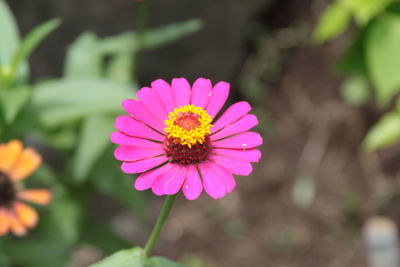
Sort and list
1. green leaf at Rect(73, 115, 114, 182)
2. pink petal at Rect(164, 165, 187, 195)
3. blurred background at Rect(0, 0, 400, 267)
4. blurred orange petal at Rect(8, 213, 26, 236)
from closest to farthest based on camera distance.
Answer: pink petal at Rect(164, 165, 187, 195) → blurred orange petal at Rect(8, 213, 26, 236) → green leaf at Rect(73, 115, 114, 182) → blurred background at Rect(0, 0, 400, 267)

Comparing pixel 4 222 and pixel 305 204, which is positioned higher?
pixel 305 204

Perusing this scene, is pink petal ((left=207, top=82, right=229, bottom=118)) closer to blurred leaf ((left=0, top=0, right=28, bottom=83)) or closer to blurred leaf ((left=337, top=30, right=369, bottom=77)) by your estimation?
blurred leaf ((left=0, top=0, right=28, bottom=83))

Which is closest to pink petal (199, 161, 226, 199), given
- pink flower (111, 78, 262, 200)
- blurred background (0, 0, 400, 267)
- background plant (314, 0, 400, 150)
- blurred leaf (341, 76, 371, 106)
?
pink flower (111, 78, 262, 200)

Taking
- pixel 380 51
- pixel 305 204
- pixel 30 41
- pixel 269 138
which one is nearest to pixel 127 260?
pixel 30 41

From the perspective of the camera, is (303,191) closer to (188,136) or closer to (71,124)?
(71,124)

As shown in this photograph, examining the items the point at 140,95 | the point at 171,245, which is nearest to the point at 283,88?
the point at 171,245

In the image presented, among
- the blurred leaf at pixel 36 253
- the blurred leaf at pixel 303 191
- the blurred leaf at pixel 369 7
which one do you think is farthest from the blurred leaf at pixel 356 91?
the blurred leaf at pixel 36 253

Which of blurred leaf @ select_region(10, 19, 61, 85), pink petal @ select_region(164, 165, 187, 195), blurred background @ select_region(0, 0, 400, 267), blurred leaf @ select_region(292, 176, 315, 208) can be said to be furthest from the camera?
blurred leaf @ select_region(292, 176, 315, 208)

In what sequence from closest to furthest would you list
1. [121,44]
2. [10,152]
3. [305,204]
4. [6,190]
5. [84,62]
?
[10,152], [6,190], [121,44], [84,62], [305,204]

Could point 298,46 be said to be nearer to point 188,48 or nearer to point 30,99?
point 188,48

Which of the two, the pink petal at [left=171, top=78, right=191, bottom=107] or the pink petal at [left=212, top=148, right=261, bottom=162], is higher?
the pink petal at [left=171, top=78, right=191, bottom=107]
